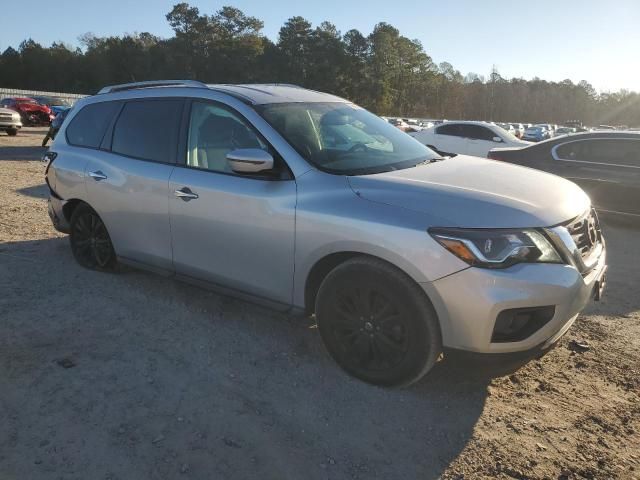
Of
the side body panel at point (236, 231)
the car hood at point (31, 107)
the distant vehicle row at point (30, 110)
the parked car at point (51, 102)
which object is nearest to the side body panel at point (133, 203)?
the side body panel at point (236, 231)

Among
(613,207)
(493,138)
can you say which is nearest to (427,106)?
(493,138)

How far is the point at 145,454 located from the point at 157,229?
200cm

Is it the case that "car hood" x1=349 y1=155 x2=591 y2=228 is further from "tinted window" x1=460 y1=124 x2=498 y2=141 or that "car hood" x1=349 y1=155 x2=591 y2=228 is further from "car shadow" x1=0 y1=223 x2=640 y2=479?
"tinted window" x1=460 y1=124 x2=498 y2=141

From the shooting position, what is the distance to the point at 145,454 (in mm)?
2543

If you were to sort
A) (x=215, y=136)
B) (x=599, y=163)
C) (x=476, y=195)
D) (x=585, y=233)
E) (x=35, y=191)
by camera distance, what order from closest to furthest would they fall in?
1. (x=476, y=195)
2. (x=585, y=233)
3. (x=215, y=136)
4. (x=599, y=163)
5. (x=35, y=191)

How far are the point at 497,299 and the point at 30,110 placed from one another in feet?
99.3

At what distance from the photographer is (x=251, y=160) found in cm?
328

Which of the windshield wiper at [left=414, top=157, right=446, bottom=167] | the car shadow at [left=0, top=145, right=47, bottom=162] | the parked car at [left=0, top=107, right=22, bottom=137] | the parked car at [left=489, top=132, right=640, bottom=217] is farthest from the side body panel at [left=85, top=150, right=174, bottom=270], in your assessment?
the parked car at [left=0, top=107, right=22, bottom=137]

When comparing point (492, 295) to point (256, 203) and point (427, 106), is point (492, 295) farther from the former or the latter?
point (427, 106)

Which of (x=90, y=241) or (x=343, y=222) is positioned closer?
(x=343, y=222)

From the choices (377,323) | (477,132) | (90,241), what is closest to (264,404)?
(377,323)

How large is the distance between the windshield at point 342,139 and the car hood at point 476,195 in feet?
0.70

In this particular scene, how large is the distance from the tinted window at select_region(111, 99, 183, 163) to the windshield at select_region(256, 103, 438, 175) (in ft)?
2.81

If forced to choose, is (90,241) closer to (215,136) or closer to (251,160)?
(215,136)
